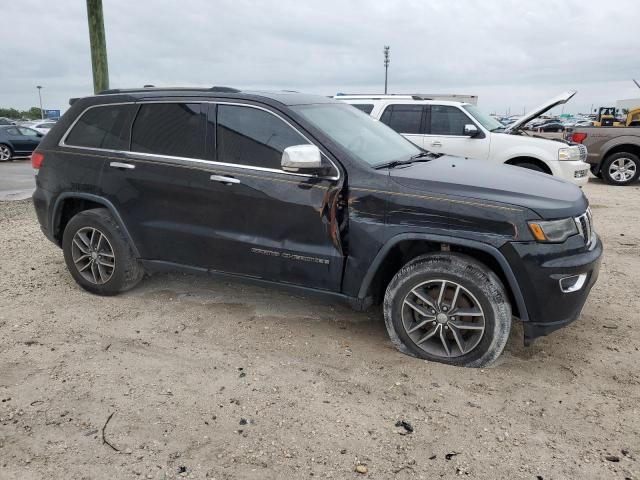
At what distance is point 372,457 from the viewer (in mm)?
2609

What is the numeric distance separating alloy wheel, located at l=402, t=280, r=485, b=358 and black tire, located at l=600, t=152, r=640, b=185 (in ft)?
34.7

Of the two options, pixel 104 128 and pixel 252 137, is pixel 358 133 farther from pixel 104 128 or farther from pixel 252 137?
pixel 104 128

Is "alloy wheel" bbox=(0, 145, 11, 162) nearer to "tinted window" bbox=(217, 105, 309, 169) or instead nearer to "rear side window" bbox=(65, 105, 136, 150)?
"rear side window" bbox=(65, 105, 136, 150)

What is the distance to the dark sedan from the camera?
18609 millimetres

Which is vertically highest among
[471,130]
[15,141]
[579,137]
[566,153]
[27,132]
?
[471,130]

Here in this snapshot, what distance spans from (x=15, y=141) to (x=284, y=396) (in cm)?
1950

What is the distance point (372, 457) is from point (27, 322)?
3053mm

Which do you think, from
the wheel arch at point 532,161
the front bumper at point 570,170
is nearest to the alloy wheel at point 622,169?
the front bumper at point 570,170

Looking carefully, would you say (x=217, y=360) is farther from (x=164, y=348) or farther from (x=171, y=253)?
(x=171, y=253)

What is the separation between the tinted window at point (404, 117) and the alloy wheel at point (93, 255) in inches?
228

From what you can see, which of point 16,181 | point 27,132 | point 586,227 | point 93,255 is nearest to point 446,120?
point 586,227

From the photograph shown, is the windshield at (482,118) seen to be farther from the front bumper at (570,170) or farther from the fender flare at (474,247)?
the fender flare at (474,247)

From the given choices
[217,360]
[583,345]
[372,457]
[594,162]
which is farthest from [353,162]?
[594,162]

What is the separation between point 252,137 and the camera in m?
3.84
